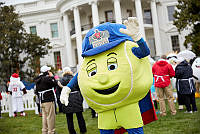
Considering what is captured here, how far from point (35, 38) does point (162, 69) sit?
596 inches

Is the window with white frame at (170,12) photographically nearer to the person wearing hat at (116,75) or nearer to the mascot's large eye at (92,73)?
the person wearing hat at (116,75)

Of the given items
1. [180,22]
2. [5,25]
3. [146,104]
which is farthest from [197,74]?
[5,25]

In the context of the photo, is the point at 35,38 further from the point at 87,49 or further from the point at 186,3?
the point at 87,49

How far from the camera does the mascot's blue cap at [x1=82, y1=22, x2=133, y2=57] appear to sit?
3143mm

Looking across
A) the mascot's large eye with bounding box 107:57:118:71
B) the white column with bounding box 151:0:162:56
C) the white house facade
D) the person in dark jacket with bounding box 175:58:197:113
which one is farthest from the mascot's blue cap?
the white column with bounding box 151:0:162:56

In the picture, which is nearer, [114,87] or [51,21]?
[114,87]

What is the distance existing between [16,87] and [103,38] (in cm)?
785

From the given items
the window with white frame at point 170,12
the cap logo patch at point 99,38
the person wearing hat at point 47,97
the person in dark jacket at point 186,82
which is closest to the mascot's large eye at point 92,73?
the cap logo patch at point 99,38

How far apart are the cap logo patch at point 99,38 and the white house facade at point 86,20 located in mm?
21422

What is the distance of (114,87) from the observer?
120 inches

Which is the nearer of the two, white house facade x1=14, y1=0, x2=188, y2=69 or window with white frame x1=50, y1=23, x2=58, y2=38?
white house facade x1=14, y1=0, x2=188, y2=69

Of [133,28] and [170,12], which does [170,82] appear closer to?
[133,28]

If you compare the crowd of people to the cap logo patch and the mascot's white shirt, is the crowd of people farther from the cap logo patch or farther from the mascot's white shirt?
the mascot's white shirt

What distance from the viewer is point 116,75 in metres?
3.03
